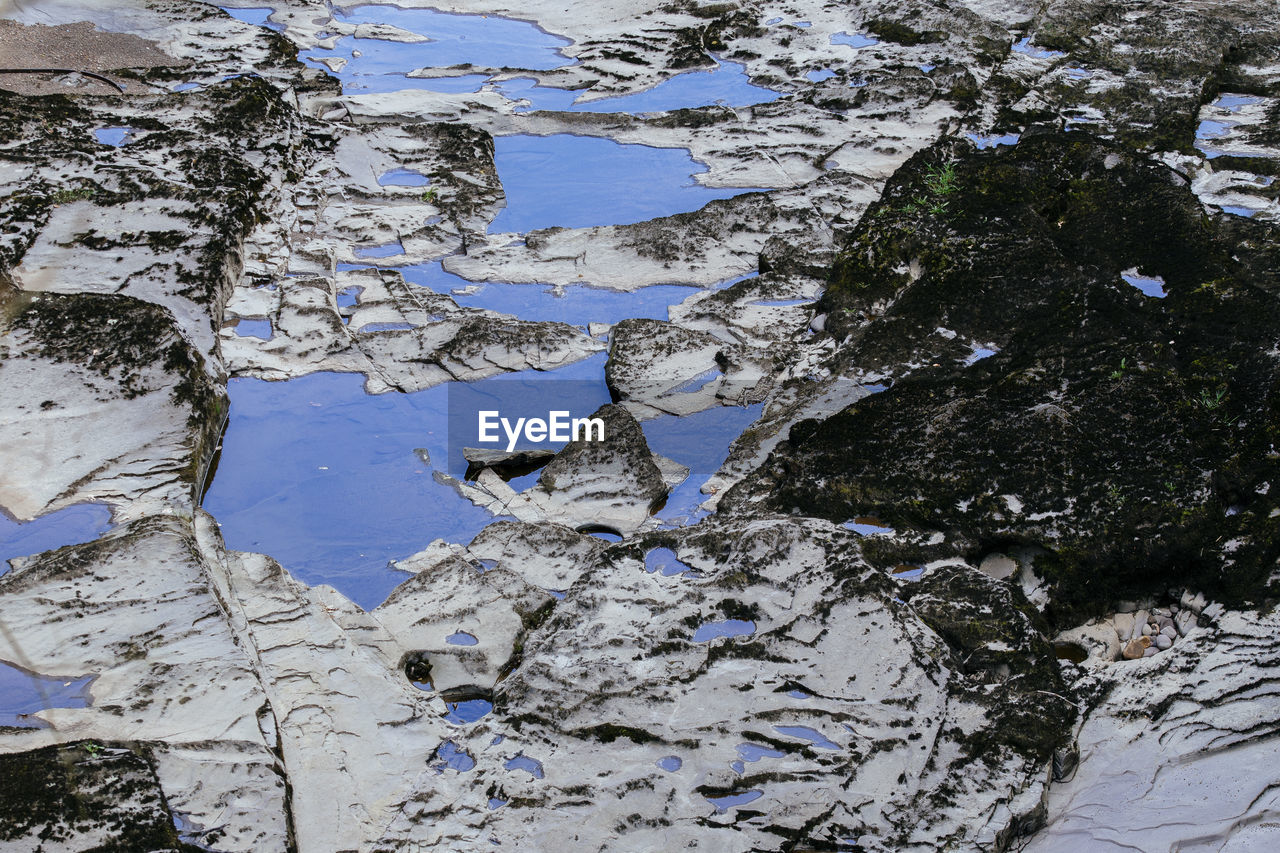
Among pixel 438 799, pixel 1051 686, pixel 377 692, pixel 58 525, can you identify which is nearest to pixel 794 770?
pixel 1051 686

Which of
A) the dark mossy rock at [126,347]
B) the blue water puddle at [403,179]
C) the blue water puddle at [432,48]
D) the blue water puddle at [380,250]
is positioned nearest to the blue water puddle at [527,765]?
the dark mossy rock at [126,347]

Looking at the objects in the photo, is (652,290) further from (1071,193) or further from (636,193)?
(1071,193)

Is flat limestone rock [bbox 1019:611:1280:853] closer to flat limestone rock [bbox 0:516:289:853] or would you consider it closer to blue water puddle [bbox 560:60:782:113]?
flat limestone rock [bbox 0:516:289:853]

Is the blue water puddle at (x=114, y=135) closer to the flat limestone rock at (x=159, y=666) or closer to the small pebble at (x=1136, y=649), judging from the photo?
the flat limestone rock at (x=159, y=666)

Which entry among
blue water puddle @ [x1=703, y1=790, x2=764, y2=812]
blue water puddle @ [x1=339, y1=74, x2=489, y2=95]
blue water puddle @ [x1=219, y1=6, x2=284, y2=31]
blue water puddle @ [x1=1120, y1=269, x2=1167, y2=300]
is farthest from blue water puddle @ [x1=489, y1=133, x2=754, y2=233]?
blue water puddle @ [x1=703, y1=790, x2=764, y2=812]

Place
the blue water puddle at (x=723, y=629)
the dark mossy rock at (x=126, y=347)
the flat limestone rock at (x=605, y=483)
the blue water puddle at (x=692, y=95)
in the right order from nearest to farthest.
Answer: the blue water puddle at (x=723, y=629) < the flat limestone rock at (x=605, y=483) < the dark mossy rock at (x=126, y=347) < the blue water puddle at (x=692, y=95)

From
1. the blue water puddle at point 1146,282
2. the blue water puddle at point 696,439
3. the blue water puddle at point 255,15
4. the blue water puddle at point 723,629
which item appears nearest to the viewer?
the blue water puddle at point 723,629

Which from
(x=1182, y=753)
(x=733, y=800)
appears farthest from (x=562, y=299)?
(x=1182, y=753)
